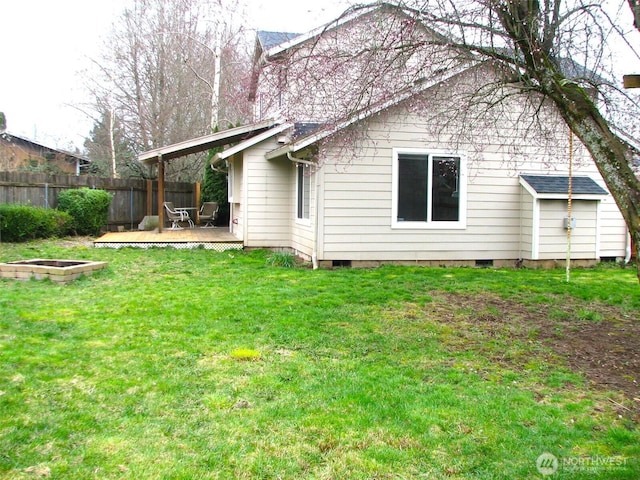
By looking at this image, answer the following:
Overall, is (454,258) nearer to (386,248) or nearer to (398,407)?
(386,248)

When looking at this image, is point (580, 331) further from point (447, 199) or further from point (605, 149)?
point (447, 199)

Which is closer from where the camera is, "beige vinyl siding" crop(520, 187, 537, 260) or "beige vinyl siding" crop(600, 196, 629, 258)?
"beige vinyl siding" crop(520, 187, 537, 260)

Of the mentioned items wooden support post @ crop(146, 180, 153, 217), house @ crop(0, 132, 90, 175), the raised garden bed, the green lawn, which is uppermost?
house @ crop(0, 132, 90, 175)

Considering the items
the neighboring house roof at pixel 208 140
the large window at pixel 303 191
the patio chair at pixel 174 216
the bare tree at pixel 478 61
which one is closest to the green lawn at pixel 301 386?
the bare tree at pixel 478 61

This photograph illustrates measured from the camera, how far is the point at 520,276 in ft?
30.8

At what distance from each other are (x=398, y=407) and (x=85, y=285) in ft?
18.7

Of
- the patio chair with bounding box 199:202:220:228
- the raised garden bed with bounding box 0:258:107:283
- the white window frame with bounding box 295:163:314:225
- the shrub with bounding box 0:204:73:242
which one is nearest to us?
the raised garden bed with bounding box 0:258:107:283

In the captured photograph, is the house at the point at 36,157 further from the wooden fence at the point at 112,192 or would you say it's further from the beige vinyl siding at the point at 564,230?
the beige vinyl siding at the point at 564,230

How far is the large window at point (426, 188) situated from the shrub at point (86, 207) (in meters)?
9.30

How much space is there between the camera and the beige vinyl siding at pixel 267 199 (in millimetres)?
12266

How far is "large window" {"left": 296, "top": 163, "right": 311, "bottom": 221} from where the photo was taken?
11.0 meters

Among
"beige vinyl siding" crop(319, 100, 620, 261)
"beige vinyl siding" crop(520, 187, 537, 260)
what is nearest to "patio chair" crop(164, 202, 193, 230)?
"beige vinyl siding" crop(319, 100, 620, 261)

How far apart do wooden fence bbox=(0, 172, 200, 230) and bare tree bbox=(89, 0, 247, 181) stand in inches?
133

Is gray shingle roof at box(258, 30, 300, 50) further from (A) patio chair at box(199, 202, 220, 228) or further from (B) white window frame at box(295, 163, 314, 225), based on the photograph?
(A) patio chair at box(199, 202, 220, 228)
